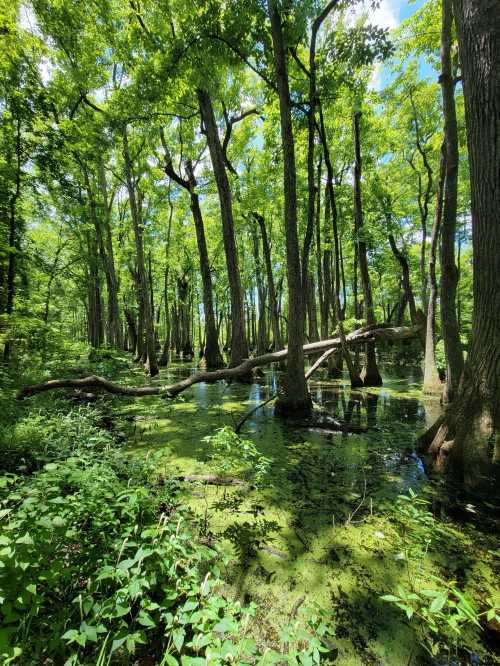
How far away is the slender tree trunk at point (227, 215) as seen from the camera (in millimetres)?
8922

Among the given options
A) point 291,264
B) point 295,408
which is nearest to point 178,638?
point 295,408

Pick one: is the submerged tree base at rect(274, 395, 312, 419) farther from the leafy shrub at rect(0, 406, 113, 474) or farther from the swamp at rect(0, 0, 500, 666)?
the leafy shrub at rect(0, 406, 113, 474)

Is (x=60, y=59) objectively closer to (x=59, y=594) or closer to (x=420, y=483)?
(x=59, y=594)

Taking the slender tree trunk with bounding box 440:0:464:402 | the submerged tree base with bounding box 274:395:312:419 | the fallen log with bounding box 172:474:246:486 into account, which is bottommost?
the fallen log with bounding box 172:474:246:486

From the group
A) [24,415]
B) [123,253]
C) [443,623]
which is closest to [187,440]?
[24,415]

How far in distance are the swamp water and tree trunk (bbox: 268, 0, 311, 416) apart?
0.61m

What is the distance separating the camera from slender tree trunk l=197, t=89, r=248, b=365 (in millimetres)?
8922

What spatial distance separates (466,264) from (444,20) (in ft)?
67.7

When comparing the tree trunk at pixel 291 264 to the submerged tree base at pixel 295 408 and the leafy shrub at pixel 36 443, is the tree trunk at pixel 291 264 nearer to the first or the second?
the submerged tree base at pixel 295 408

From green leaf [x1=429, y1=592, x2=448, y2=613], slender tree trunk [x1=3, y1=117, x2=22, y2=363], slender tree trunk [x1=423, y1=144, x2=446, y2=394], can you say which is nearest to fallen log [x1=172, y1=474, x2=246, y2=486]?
green leaf [x1=429, y1=592, x2=448, y2=613]

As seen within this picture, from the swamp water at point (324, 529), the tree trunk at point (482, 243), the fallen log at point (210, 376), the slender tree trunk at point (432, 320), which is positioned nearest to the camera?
the swamp water at point (324, 529)

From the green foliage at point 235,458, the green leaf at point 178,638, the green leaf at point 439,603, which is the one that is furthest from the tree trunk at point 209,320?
the green leaf at point 439,603

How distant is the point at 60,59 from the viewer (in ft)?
31.7

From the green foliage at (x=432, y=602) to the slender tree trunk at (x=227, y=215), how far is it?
22.4 ft
